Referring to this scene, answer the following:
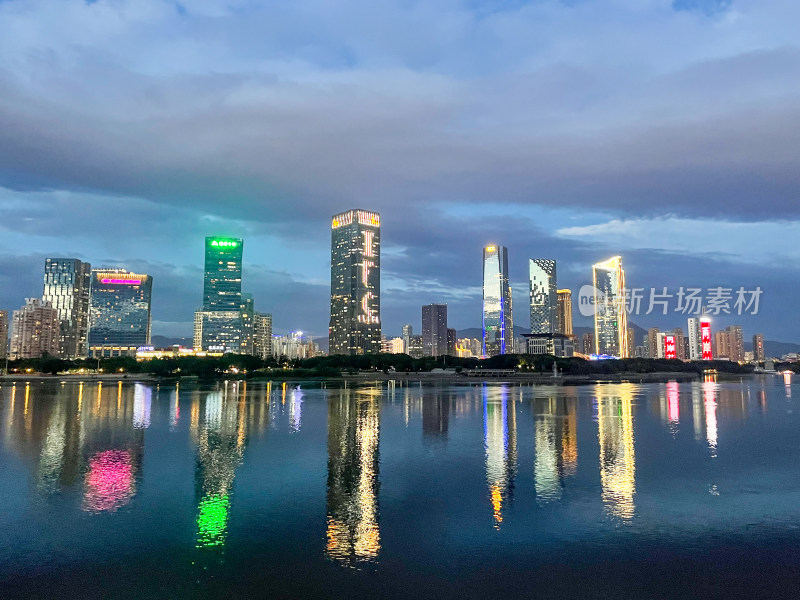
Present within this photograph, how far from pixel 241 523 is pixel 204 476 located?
7.26m

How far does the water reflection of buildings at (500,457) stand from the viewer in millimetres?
19484

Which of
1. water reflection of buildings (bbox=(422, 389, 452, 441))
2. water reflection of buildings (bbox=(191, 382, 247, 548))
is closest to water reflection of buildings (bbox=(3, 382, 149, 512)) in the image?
water reflection of buildings (bbox=(191, 382, 247, 548))

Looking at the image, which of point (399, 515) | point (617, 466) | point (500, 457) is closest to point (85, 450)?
point (399, 515)

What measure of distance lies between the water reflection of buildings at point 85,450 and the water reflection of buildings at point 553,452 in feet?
49.7

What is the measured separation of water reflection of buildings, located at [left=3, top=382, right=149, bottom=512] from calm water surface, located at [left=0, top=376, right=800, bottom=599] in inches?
6.9

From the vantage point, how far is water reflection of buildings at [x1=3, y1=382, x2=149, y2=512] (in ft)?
67.8

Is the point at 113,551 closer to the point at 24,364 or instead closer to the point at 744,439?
the point at 744,439

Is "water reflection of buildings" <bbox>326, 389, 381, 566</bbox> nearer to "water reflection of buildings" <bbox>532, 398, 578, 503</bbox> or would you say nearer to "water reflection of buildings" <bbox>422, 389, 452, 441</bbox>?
"water reflection of buildings" <bbox>422, 389, 452, 441</bbox>

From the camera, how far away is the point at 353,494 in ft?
66.0

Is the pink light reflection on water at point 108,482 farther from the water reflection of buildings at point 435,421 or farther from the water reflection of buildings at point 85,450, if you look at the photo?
the water reflection of buildings at point 435,421

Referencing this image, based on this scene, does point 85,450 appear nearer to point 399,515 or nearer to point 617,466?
point 399,515

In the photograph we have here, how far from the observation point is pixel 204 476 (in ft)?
76.0

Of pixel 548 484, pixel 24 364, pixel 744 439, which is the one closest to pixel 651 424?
pixel 744 439

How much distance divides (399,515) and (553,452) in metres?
13.7
